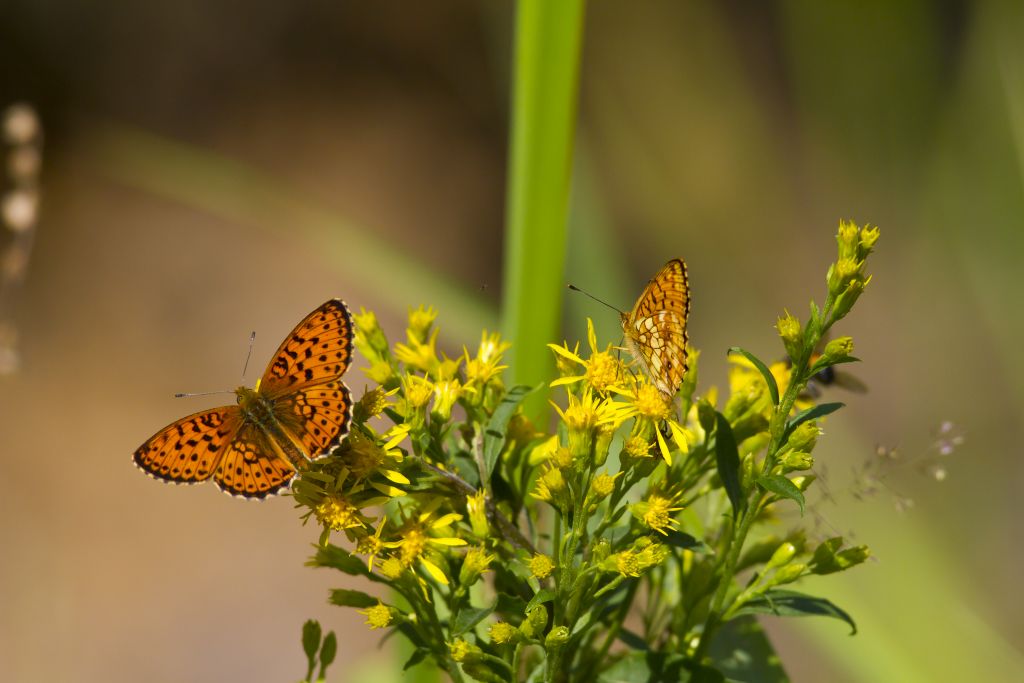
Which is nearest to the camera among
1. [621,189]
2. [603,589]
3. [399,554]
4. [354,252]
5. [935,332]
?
[603,589]

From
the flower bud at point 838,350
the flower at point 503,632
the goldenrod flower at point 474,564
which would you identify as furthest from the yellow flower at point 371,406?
the flower bud at point 838,350

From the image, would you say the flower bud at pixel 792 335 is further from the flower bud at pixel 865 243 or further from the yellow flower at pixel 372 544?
the yellow flower at pixel 372 544

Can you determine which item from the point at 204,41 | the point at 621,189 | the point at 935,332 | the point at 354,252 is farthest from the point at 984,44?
the point at 204,41

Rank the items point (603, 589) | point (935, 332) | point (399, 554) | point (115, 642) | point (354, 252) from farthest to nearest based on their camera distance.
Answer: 1. point (935, 332)
2. point (115, 642)
3. point (354, 252)
4. point (399, 554)
5. point (603, 589)

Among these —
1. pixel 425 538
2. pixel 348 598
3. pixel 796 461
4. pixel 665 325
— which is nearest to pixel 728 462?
pixel 796 461

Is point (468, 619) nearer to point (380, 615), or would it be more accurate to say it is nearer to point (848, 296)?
point (380, 615)

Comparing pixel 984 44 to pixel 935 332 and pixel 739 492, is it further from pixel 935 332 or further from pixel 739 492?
pixel 739 492

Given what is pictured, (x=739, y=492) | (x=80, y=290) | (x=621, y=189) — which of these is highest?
(x=621, y=189)

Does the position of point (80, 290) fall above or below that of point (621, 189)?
below

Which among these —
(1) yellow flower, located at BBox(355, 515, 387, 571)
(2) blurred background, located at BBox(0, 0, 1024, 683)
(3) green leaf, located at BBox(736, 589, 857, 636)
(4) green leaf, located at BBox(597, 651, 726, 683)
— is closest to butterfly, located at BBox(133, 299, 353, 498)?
(1) yellow flower, located at BBox(355, 515, 387, 571)
